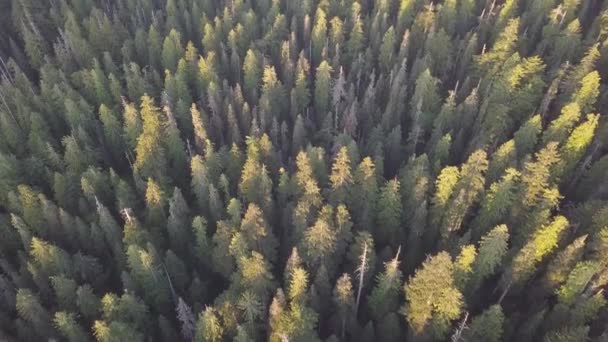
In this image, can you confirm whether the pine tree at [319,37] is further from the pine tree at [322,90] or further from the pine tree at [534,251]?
the pine tree at [534,251]

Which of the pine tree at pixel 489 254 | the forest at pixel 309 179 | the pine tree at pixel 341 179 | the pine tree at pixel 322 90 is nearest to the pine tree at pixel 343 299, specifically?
the forest at pixel 309 179

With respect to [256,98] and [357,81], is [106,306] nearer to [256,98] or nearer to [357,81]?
[256,98]

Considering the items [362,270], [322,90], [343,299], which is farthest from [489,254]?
[322,90]

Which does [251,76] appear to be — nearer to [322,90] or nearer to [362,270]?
[322,90]

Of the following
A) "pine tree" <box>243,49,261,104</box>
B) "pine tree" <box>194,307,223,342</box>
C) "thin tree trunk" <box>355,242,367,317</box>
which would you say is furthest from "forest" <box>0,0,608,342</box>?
"thin tree trunk" <box>355,242,367,317</box>

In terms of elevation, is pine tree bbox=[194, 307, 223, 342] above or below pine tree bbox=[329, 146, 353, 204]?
below

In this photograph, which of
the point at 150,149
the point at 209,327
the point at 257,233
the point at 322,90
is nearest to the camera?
the point at 209,327

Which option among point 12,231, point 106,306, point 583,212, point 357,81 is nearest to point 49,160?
point 12,231

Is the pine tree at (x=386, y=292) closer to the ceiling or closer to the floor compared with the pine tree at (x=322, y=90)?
closer to the floor

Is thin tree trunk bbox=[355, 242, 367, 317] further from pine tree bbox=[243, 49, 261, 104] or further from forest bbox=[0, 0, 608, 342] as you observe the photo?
pine tree bbox=[243, 49, 261, 104]
